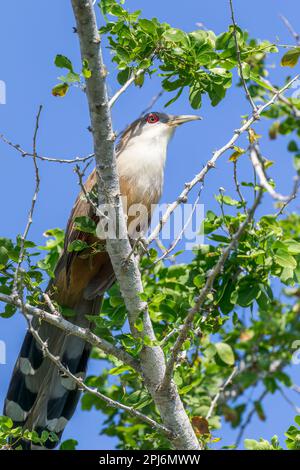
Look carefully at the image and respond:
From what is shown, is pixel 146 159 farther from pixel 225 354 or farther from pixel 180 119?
pixel 225 354

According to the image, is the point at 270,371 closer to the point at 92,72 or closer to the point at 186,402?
the point at 186,402

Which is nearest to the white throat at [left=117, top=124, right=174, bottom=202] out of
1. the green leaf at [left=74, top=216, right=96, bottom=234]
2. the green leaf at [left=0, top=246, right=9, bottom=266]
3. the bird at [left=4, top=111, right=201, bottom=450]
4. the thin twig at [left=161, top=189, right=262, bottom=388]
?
the bird at [left=4, top=111, right=201, bottom=450]

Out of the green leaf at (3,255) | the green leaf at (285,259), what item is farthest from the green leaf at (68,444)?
the green leaf at (285,259)

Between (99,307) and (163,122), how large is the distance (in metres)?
1.32

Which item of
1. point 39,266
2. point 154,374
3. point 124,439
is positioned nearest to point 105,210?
point 39,266

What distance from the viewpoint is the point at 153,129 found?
16.7 feet

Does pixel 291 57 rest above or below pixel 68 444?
above

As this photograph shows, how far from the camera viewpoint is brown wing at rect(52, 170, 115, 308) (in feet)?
15.5

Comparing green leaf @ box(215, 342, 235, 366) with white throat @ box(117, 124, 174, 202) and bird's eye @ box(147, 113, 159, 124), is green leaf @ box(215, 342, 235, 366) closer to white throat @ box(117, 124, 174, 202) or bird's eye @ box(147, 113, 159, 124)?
white throat @ box(117, 124, 174, 202)

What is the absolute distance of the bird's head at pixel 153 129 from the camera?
198 inches

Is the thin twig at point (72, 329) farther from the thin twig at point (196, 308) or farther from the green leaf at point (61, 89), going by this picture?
the green leaf at point (61, 89)

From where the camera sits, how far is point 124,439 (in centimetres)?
518

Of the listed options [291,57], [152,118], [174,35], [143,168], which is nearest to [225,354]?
[143,168]

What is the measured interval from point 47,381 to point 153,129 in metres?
1.79
